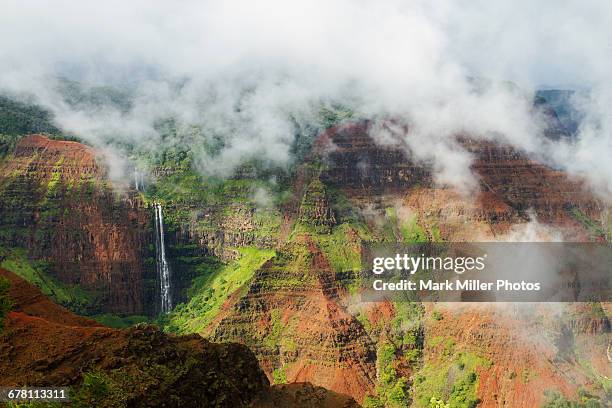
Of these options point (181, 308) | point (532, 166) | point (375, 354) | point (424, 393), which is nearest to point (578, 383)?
point (424, 393)

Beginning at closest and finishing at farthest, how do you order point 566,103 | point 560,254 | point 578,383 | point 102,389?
point 102,389 < point 578,383 < point 560,254 < point 566,103

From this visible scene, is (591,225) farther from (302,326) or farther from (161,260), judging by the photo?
(161,260)

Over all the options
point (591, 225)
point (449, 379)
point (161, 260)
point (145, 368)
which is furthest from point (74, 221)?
point (145, 368)

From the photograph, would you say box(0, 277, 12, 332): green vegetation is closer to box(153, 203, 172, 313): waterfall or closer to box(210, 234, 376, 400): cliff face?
box(210, 234, 376, 400): cliff face

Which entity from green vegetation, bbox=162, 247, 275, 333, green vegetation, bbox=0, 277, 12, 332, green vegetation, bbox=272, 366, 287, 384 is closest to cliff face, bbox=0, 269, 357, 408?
green vegetation, bbox=0, 277, 12, 332

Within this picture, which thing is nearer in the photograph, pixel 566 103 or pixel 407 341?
pixel 407 341

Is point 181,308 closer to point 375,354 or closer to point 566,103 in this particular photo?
point 375,354

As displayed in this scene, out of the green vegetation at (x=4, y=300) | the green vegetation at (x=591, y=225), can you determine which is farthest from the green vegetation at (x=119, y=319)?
the green vegetation at (x=4, y=300)

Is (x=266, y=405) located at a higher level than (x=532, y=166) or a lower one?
lower
